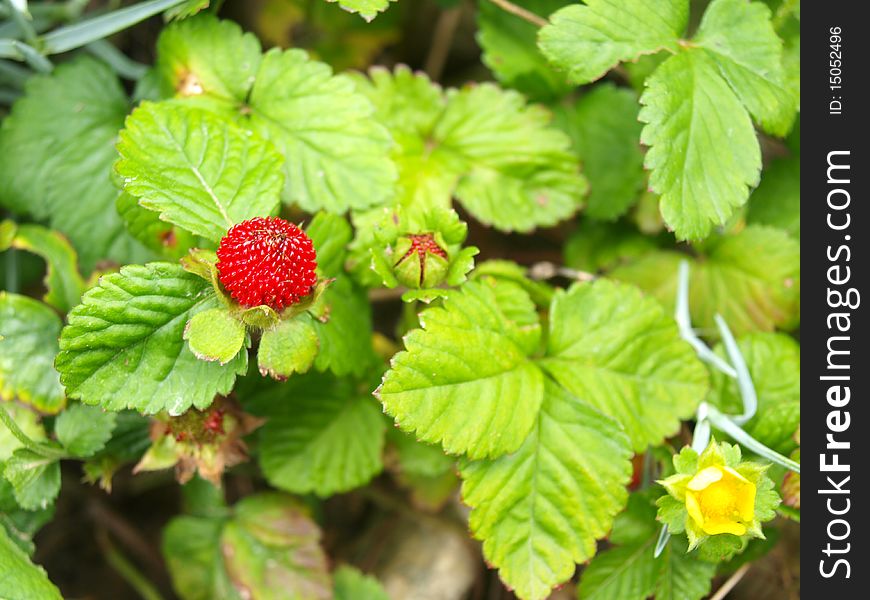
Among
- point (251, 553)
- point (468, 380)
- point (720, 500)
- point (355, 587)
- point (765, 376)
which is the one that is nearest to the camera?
point (720, 500)

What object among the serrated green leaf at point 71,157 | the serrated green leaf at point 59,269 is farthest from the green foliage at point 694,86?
the serrated green leaf at point 59,269

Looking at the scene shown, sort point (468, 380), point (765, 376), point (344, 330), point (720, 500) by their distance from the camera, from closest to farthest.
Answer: point (720, 500)
point (468, 380)
point (344, 330)
point (765, 376)

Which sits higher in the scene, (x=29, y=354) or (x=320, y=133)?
(x=320, y=133)

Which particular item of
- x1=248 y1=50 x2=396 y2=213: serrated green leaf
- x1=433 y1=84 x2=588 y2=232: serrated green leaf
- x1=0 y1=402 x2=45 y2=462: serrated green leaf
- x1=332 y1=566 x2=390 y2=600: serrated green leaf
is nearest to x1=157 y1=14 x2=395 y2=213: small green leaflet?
x1=248 y1=50 x2=396 y2=213: serrated green leaf

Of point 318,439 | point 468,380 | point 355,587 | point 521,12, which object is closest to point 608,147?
point 521,12

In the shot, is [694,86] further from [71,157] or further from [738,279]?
[71,157]
